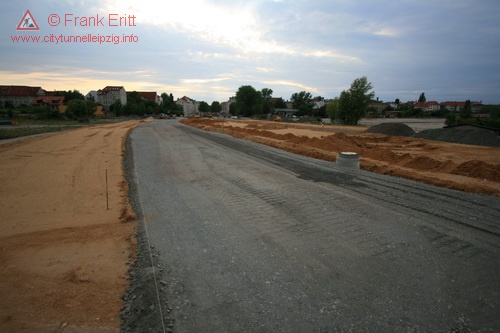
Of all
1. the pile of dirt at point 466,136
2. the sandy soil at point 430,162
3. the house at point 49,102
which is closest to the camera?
the sandy soil at point 430,162

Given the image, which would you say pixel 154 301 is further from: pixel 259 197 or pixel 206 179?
pixel 206 179

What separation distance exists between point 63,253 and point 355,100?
5129 centimetres

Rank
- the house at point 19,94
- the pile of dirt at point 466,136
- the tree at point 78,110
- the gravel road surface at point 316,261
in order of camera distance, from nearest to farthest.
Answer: the gravel road surface at point 316,261, the pile of dirt at point 466,136, the tree at point 78,110, the house at point 19,94

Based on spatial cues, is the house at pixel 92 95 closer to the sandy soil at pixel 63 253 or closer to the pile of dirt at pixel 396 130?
the pile of dirt at pixel 396 130

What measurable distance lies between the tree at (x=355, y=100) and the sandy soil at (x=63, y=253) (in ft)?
157

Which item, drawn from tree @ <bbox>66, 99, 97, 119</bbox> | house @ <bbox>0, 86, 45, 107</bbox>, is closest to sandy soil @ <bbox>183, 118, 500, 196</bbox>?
tree @ <bbox>66, 99, 97, 119</bbox>

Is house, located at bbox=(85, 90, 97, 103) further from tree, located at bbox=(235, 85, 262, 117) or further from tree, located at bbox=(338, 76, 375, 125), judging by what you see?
tree, located at bbox=(338, 76, 375, 125)

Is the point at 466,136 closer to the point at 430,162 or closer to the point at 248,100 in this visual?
the point at 430,162

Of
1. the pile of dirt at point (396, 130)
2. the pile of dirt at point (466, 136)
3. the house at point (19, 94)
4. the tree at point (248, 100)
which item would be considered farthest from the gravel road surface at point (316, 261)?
the house at point (19, 94)

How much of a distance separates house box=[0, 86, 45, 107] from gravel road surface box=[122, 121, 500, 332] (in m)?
131

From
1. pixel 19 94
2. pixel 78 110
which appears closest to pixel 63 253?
pixel 78 110

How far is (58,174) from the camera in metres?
11.5

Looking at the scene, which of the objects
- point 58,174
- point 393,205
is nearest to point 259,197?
point 393,205

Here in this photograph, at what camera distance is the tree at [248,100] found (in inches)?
4865
